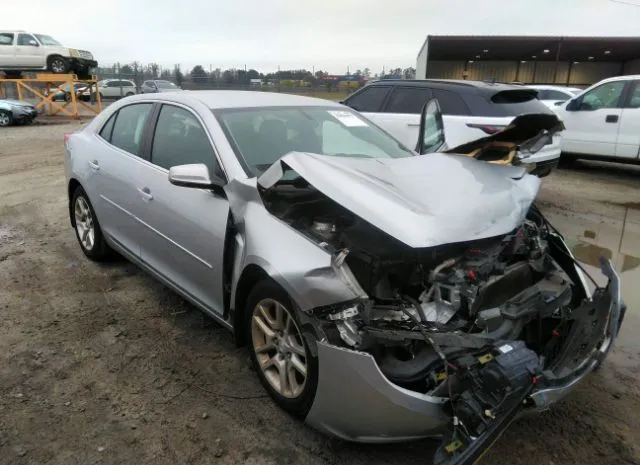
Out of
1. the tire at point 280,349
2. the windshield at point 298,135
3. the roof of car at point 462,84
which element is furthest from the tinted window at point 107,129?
the roof of car at point 462,84

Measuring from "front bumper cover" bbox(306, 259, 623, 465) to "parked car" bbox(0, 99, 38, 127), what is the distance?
64.8 ft

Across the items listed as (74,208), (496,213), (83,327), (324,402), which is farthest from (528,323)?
(74,208)

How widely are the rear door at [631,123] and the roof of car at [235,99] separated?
6887 mm

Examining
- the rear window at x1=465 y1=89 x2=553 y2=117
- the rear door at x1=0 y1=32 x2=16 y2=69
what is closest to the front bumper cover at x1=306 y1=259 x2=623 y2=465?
the rear window at x1=465 y1=89 x2=553 y2=117

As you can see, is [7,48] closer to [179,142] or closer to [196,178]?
[179,142]

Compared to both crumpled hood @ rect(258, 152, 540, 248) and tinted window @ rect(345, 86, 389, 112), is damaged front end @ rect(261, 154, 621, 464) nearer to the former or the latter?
crumpled hood @ rect(258, 152, 540, 248)

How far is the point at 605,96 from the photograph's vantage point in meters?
9.08

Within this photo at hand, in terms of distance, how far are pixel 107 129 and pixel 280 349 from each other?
9.47 feet

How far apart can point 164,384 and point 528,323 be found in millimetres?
2033

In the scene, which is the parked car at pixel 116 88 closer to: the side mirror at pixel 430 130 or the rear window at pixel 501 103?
the rear window at pixel 501 103

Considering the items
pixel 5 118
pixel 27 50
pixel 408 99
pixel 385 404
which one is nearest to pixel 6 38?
pixel 27 50

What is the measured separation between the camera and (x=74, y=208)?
195 inches

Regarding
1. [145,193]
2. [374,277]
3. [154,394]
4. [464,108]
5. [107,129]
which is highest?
[464,108]

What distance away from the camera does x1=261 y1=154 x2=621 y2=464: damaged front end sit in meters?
2.01
